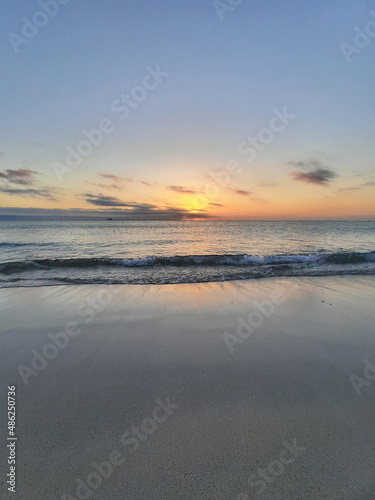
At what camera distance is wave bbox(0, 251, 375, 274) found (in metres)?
14.3

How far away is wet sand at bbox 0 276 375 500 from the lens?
226 centimetres

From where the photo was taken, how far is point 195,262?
15.5 metres

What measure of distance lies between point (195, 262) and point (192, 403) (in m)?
12.4

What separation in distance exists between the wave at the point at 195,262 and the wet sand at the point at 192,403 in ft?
26.7

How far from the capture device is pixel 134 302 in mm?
7539

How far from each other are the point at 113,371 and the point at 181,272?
8713 millimetres

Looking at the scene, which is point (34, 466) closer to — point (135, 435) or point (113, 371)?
point (135, 435)

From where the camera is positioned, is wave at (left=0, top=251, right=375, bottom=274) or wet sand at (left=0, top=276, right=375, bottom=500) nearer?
wet sand at (left=0, top=276, right=375, bottom=500)

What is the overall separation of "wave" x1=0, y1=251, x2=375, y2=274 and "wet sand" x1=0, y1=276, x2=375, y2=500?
320 inches

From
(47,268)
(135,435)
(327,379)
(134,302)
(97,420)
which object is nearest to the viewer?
(135,435)

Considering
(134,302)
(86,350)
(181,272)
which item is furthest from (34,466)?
(181,272)

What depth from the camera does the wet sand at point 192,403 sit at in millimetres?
2256

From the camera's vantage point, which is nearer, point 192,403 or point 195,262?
point 192,403

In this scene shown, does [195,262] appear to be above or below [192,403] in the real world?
below
